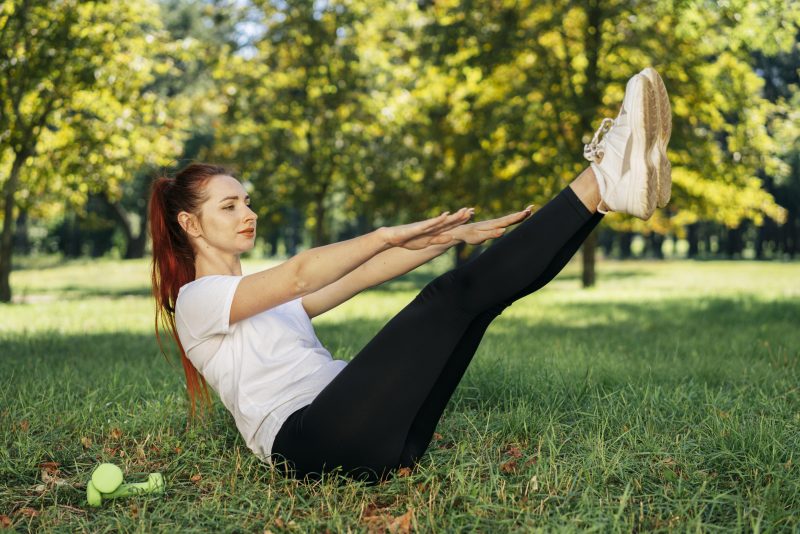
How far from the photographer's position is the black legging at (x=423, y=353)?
256cm

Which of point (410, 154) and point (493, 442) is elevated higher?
point (410, 154)

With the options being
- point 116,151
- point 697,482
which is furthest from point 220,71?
point 697,482

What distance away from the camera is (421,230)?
2.45m

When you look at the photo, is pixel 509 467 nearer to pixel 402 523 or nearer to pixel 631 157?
pixel 402 523

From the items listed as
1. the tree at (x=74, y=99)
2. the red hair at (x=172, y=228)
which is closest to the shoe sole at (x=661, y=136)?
the red hair at (x=172, y=228)

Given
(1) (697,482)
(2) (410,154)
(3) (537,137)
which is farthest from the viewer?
(2) (410,154)

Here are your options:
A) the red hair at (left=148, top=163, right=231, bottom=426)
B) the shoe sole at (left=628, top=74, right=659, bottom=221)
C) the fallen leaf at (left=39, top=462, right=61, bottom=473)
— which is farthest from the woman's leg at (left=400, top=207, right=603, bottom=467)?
the fallen leaf at (left=39, top=462, right=61, bottom=473)

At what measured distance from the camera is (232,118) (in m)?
17.5

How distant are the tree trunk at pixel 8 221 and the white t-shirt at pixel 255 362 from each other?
11.3m

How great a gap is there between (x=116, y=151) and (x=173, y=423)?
37.0ft

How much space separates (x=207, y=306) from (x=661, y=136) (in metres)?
1.96

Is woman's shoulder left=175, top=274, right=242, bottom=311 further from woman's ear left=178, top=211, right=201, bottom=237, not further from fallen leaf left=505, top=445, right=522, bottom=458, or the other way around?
fallen leaf left=505, top=445, right=522, bottom=458

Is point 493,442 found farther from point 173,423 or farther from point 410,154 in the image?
point 410,154

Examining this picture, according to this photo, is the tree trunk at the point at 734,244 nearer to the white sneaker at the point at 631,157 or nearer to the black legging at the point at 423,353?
the white sneaker at the point at 631,157
